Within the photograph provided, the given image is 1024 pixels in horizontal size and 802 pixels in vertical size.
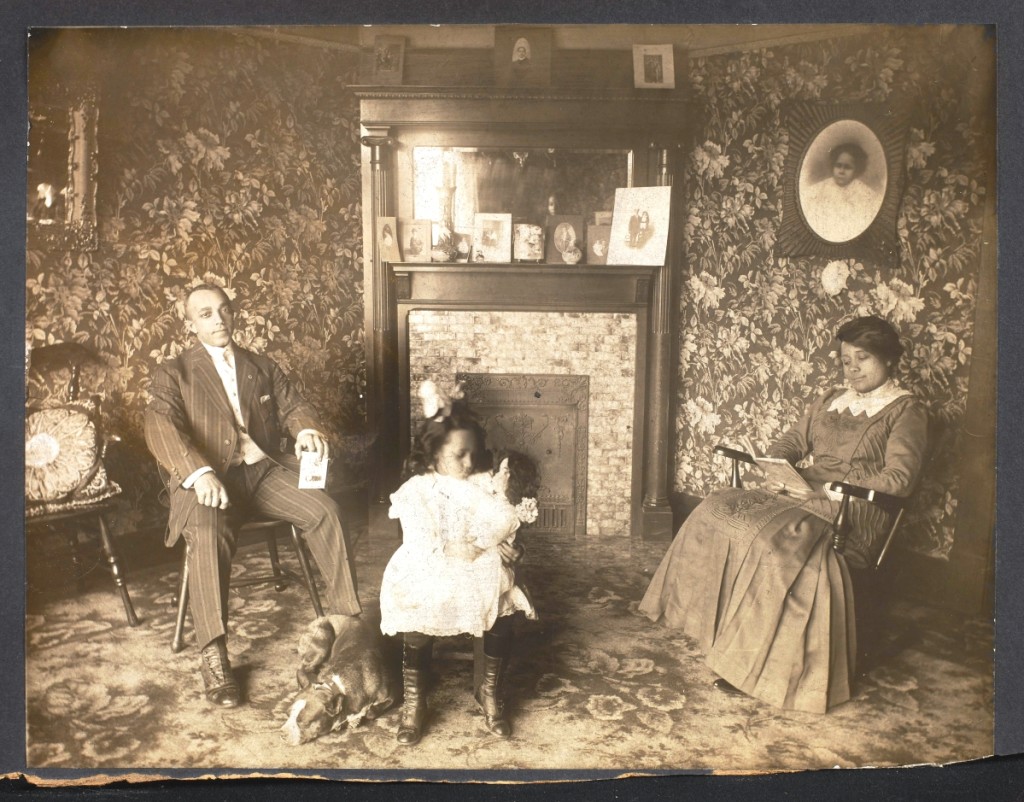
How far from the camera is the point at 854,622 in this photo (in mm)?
2396

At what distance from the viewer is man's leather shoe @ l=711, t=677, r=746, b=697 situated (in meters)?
2.46

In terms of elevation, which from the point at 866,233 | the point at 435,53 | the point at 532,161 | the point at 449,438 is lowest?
the point at 449,438

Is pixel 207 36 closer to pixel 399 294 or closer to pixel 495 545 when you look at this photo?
pixel 399 294

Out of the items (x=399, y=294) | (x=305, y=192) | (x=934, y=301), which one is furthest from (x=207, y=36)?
(x=934, y=301)

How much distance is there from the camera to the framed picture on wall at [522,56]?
2387 mm

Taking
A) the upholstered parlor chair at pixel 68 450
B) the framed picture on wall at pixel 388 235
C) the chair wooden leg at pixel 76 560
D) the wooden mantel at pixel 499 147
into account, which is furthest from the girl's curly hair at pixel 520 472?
the chair wooden leg at pixel 76 560

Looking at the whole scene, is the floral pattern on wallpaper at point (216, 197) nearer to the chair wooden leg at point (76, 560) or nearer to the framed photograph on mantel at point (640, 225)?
the chair wooden leg at point (76, 560)

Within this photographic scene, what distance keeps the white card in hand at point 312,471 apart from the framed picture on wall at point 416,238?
629 mm

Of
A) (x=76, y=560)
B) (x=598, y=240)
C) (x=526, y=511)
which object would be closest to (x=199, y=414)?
(x=76, y=560)

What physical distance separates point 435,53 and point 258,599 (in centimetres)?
164

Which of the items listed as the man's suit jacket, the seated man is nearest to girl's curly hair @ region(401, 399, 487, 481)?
the seated man

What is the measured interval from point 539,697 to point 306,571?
76 cm

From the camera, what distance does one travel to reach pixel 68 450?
2.46m

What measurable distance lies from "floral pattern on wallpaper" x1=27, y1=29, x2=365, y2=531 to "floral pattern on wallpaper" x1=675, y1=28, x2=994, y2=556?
0.99 m
